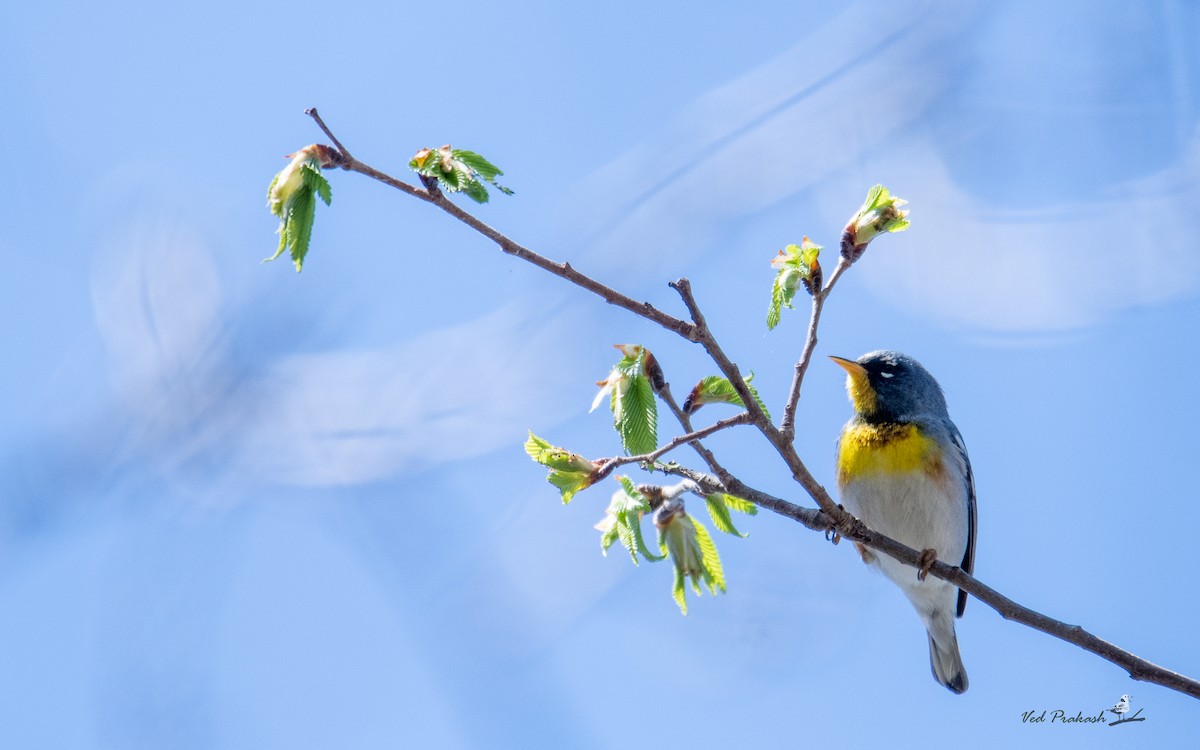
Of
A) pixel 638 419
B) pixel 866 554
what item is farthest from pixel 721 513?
pixel 866 554

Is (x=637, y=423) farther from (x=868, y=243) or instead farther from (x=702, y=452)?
(x=868, y=243)

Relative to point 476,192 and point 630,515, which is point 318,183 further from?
point 630,515

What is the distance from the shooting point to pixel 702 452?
268cm

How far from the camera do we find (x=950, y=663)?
18.2 ft

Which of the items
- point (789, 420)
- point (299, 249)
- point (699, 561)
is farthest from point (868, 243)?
point (299, 249)

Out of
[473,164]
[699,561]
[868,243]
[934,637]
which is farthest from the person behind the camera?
[934,637]

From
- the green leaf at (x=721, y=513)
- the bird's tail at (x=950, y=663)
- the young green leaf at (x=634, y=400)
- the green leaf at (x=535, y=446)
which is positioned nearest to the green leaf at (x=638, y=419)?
the young green leaf at (x=634, y=400)

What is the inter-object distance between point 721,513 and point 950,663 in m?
3.26

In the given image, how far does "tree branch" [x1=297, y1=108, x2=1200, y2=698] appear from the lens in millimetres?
2193

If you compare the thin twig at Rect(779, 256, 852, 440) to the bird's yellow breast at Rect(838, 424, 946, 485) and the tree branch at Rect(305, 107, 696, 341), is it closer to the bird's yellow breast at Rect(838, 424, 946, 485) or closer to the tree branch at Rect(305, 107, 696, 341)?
the tree branch at Rect(305, 107, 696, 341)

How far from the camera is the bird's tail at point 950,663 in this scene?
18.1 ft

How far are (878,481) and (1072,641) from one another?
206cm

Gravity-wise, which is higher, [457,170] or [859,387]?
[859,387]

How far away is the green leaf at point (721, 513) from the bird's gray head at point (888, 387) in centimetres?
222
